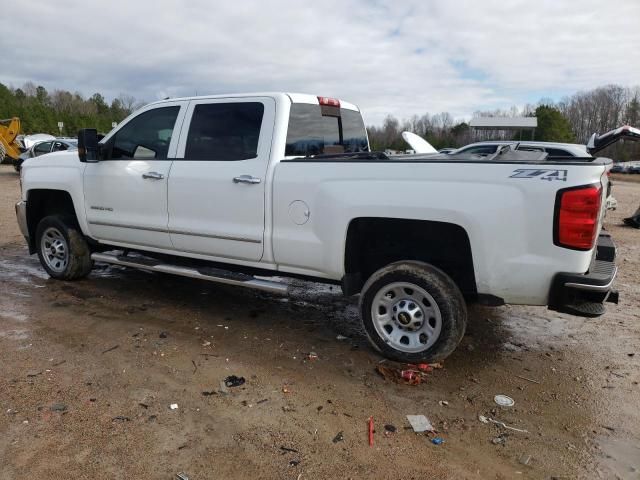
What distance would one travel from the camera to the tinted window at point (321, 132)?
179 inches

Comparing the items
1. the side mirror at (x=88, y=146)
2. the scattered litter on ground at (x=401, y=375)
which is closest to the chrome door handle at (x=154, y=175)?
the side mirror at (x=88, y=146)

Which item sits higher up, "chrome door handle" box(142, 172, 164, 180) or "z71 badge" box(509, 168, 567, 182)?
"z71 badge" box(509, 168, 567, 182)

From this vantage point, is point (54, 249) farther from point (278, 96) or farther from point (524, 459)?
point (524, 459)

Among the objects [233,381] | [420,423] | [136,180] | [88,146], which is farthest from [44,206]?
[420,423]

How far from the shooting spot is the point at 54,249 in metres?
6.00

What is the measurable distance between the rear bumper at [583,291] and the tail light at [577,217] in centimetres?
21

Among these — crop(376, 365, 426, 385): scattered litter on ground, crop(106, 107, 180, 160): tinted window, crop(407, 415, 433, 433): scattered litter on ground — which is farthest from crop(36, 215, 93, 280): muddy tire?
crop(407, 415, 433, 433): scattered litter on ground

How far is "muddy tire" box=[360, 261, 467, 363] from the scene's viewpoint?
12.1 ft

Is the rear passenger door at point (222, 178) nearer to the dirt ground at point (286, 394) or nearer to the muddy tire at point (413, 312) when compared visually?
the dirt ground at point (286, 394)

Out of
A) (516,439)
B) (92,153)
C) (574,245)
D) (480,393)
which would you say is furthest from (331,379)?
(92,153)

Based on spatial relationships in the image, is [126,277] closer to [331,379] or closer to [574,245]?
[331,379]

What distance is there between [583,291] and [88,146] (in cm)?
473

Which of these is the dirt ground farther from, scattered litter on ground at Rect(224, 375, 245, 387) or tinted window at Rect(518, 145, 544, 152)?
tinted window at Rect(518, 145, 544, 152)

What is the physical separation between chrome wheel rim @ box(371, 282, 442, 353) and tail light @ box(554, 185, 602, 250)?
1.00m
